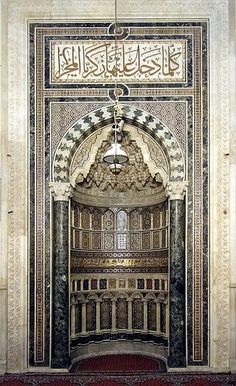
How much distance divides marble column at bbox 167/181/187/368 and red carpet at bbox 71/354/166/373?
37cm

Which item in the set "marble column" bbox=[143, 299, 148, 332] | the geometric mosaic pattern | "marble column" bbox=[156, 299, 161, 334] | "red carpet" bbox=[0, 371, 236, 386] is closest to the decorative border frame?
"red carpet" bbox=[0, 371, 236, 386]

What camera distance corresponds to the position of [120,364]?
7.92 meters

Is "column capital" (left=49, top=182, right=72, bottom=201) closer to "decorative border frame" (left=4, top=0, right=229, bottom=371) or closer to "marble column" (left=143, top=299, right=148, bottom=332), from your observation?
"decorative border frame" (left=4, top=0, right=229, bottom=371)

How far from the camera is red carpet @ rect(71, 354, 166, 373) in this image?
7629 mm

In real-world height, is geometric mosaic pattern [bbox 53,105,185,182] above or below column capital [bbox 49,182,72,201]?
above

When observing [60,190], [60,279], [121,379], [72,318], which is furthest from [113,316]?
[60,190]

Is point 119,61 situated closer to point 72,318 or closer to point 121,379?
point 72,318

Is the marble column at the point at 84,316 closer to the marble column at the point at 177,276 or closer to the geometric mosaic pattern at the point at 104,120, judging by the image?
the marble column at the point at 177,276

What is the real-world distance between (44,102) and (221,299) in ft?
11.6

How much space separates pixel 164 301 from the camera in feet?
27.4

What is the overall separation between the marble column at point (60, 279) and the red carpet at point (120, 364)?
362 mm

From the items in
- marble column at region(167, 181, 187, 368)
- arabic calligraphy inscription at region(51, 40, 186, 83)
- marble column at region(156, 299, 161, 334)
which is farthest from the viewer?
marble column at region(156, 299, 161, 334)

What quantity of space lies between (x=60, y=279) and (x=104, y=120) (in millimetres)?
2214

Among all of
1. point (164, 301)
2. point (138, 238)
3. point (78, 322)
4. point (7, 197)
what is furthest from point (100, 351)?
point (7, 197)
